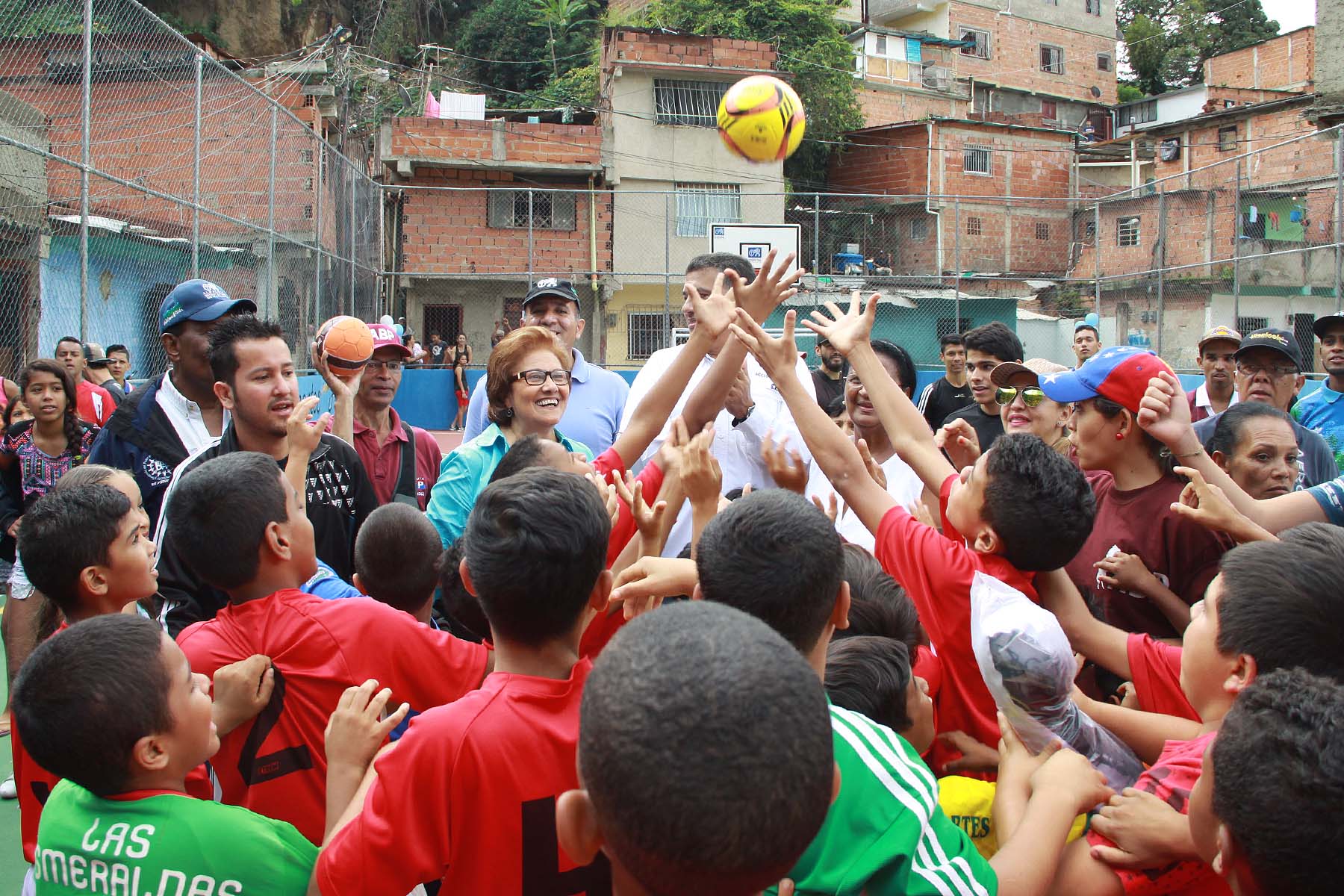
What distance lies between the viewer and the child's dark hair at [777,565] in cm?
177

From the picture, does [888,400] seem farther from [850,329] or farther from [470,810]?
[470,810]

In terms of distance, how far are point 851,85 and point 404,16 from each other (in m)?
18.2

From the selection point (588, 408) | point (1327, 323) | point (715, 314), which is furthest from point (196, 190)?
point (1327, 323)

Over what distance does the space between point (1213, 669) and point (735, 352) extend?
168cm

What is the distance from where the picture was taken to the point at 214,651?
2.17 m

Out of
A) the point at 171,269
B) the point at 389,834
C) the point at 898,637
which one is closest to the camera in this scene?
the point at 389,834

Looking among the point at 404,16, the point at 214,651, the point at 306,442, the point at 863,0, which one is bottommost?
the point at 214,651

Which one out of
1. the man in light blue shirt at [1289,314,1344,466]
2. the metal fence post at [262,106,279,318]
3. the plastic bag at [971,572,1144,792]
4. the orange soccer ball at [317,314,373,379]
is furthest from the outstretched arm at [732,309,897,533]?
the metal fence post at [262,106,279,318]

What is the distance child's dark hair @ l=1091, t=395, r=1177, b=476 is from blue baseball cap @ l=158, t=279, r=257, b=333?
301 cm

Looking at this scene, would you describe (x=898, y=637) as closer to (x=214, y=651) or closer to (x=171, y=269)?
(x=214, y=651)

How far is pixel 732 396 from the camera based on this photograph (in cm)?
370

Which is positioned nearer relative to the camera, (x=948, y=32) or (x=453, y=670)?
(x=453, y=670)

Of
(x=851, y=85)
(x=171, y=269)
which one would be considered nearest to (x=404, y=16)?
→ (x=851, y=85)

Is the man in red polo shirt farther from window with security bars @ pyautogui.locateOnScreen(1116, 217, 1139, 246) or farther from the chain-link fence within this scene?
window with security bars @ pyautogui.locateOnScreen(1116, 217, 1139, 246)
